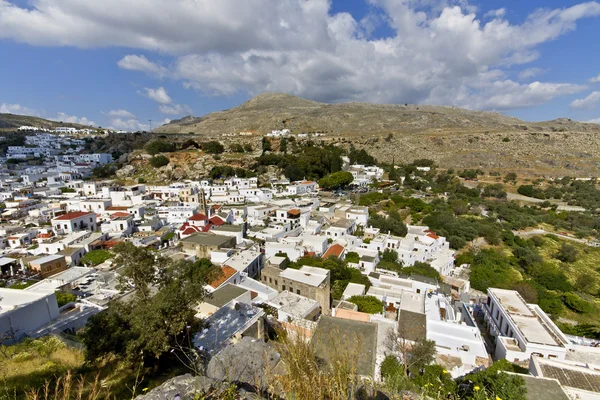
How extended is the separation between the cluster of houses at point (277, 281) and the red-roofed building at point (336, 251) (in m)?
0.25

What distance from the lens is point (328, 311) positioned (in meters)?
15.7

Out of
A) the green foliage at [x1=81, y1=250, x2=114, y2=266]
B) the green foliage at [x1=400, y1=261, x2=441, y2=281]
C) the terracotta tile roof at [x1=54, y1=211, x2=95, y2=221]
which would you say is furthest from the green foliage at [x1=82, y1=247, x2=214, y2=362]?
the terracotta tile roof at [x1=54, y1=211, x2=95, y2=221]

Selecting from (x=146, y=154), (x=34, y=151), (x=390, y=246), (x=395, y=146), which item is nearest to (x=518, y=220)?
(x=390, y=246)

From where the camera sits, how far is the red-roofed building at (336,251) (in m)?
21.5

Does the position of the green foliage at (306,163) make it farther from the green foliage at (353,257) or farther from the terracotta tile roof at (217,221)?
the green foliage at (353,257)

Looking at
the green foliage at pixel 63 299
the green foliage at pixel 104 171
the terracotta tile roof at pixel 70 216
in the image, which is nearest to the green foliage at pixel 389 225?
the green foliage at pixel 63 299

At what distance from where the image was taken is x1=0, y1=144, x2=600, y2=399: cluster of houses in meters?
10.3

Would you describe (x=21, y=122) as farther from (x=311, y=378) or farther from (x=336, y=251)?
(x=311, y=378)

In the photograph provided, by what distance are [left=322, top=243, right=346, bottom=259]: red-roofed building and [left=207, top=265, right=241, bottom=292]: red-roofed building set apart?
Result: 23.0ft

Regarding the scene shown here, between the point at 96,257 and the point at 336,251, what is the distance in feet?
57.8

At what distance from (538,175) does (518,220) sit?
28252mm

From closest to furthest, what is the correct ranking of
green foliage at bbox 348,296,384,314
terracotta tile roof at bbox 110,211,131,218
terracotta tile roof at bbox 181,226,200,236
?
green foliage at bbox 348,296,384,314 → terracotta tile roof at bbox 181,226,200,236 → terracotta tile roof at bbox 110,211,131,218

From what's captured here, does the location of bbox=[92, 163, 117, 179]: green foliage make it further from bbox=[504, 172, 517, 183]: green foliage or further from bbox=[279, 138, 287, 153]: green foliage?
bbox=[504, 172, 517, 183]: green foliage

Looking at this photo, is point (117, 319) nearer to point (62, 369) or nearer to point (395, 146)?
point (62, 369)
